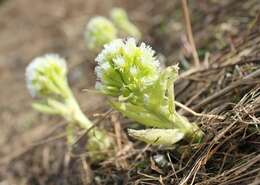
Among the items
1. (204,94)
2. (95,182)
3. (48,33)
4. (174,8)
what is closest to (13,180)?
(95,182)

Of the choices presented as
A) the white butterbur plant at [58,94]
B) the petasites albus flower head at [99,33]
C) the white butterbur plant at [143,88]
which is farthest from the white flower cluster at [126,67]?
the petasites albus flower head at [99,33]

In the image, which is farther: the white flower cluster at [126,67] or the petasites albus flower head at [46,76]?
the petasites albus flower head at [46,76]

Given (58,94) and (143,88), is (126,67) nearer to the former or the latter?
(143,88)

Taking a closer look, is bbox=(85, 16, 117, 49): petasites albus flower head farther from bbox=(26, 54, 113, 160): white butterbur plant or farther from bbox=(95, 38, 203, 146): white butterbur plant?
bbox=(95, 38, 203, 146): white butterbur plant

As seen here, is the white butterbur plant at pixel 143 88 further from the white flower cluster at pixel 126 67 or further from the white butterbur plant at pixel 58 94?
the white butterbur plant at pixel 58 94

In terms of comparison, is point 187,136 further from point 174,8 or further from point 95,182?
point 174,8

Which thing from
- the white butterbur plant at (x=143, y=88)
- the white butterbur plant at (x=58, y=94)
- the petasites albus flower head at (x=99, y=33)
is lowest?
the white butterbur plant at (x=143, y=88)

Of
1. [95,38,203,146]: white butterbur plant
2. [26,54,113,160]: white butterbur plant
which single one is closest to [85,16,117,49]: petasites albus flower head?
[26,54,113,160]: white butterbur plant

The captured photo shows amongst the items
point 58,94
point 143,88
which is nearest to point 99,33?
point 58,94
